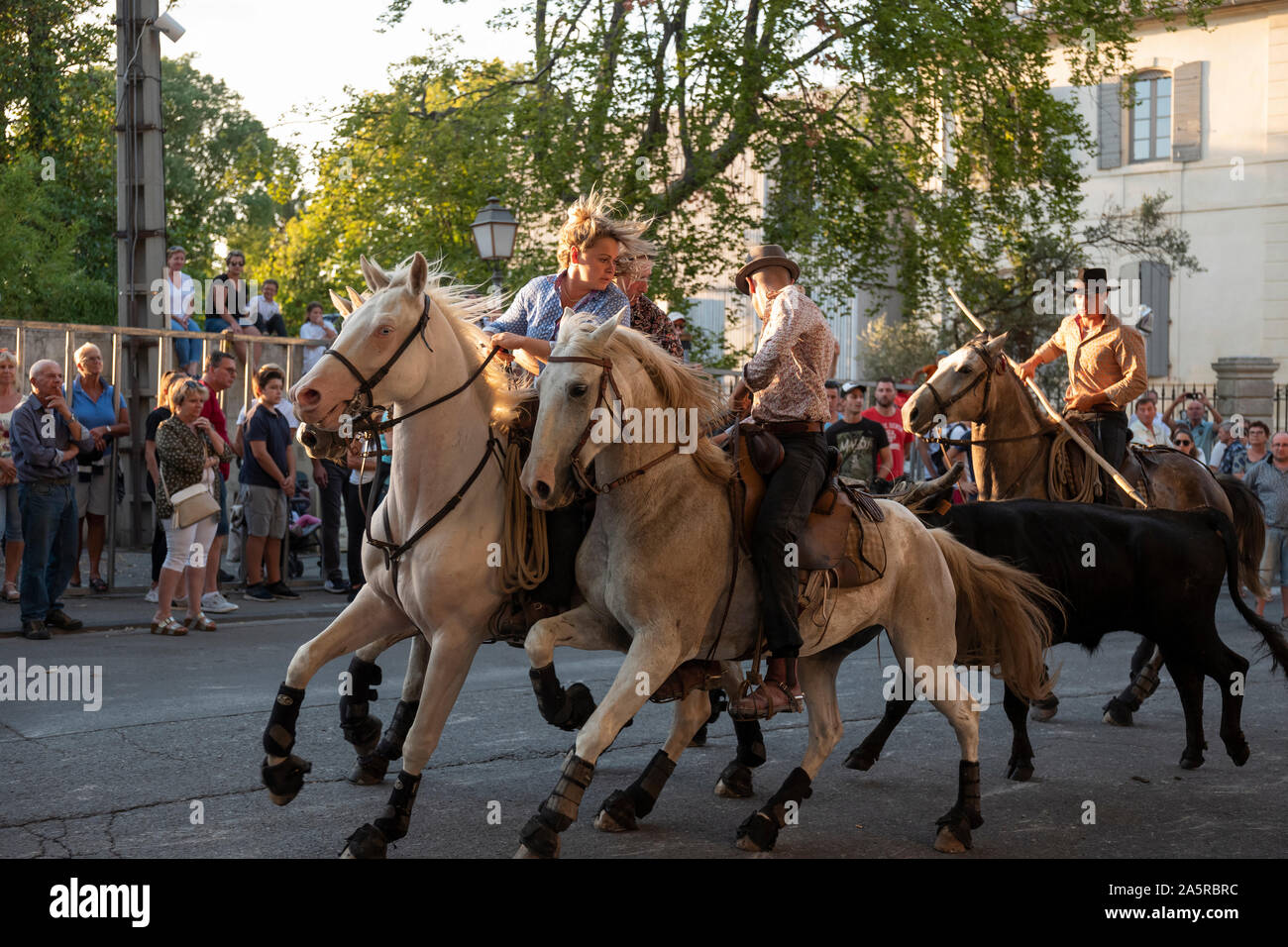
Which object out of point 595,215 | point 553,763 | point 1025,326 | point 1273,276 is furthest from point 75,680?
point 1273,276

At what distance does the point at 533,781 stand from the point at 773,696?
1443 mm

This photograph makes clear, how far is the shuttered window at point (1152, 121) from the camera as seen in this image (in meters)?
33.2

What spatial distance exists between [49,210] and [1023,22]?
2409 cm

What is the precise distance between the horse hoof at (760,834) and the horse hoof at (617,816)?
55 cm

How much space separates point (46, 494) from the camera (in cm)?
1047

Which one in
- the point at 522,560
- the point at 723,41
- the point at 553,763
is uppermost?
the point at 723,41

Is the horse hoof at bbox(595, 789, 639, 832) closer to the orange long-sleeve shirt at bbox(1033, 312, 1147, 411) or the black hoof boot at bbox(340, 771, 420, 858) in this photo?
the black hoof boot at bbox(340, 771, 420, 858)

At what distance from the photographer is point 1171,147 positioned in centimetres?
3291

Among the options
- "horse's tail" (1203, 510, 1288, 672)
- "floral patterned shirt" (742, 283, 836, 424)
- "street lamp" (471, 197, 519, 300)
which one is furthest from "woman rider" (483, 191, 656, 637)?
"street lamp" (471, 197, 519, 300)

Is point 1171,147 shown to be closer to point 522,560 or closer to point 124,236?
point 124,236

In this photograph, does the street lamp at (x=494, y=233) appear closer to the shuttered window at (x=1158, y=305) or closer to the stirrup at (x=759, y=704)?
the stirrup at (x=759, y=704)

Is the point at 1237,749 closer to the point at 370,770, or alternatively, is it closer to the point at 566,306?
the point at 566,306

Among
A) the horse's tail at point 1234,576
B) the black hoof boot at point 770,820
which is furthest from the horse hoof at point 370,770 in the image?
the horse's tail at point 1234,576

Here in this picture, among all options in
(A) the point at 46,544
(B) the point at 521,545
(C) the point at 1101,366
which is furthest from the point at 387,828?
(A) the point at 46,544
